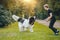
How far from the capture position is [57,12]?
66.9 feet

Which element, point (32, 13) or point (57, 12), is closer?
point (32, 13)

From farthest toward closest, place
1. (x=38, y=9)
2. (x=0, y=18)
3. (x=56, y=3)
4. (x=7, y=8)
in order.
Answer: (x=56, y=3) < (x=38, y=9) < (x=7, y=8) < (x=0, y=18)

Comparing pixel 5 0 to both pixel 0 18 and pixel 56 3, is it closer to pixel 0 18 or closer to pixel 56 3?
pixel 0 18

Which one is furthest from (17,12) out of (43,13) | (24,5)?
(43,13)

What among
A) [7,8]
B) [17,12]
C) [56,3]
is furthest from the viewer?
[56,3]

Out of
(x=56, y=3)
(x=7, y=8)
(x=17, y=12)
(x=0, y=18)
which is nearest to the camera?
(x=0, y=18)

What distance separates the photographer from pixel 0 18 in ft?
45.4

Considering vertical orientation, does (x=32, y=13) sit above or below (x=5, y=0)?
below

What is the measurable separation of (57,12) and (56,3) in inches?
32.6

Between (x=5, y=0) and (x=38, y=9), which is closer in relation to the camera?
(x=5, y=0)

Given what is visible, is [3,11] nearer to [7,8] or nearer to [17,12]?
[7,8]

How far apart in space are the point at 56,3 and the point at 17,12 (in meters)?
4.75

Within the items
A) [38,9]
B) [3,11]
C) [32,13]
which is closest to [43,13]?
[38,9]

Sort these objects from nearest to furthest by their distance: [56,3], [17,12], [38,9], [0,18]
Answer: [0,18], [17,12], [38,9], [56,3]
